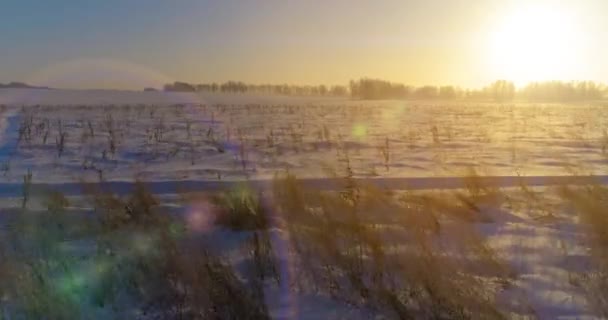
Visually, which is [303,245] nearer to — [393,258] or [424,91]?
[393,258]

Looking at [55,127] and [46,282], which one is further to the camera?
[55,127]

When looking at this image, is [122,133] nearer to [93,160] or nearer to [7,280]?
[93,160]

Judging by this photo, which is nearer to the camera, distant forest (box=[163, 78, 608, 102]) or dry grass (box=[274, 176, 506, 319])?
dry grass (box=[274, 176, 506, 319])

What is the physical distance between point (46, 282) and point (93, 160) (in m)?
8.54

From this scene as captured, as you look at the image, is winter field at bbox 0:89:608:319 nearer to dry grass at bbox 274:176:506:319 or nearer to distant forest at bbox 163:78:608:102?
dry grass at bbox 274:176:506:319

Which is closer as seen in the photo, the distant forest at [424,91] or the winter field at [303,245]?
the winter field at [303,245]

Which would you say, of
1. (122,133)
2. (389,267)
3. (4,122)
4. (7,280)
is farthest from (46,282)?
(4,122)

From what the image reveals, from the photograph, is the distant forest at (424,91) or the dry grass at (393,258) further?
the distant forest at (424,91)

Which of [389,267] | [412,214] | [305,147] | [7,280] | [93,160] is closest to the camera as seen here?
[7,280]

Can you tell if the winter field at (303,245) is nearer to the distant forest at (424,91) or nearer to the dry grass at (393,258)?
the dry grass at (393,258)

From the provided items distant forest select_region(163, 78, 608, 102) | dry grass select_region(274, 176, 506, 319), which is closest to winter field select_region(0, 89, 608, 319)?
dry grass select_region(274, 176, 506, 319)

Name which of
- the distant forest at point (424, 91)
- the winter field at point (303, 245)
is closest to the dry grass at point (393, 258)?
the winter field at point (303, 245)

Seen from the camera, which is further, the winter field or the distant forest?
the distant forest

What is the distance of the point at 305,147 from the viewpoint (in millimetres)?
15328
